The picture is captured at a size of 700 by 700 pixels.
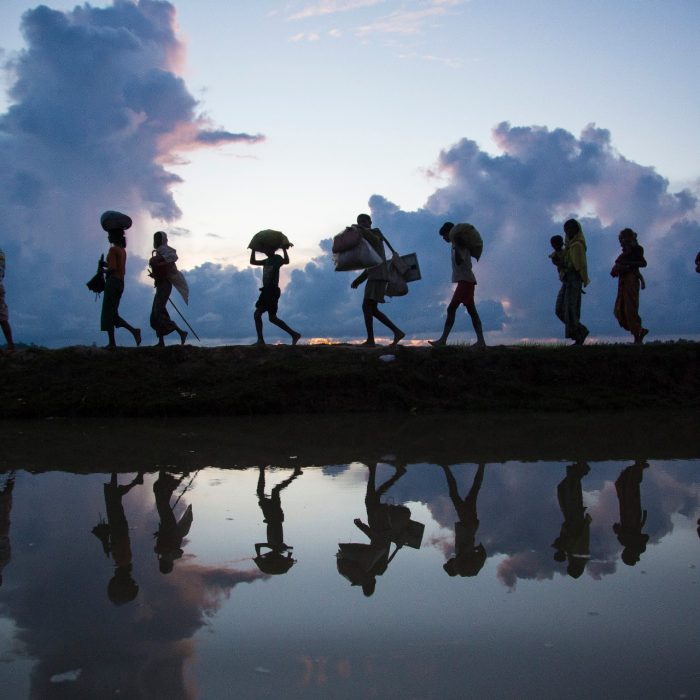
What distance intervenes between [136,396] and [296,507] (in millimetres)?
5491

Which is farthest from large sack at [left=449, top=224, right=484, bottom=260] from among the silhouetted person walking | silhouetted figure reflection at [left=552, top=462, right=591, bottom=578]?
the silhouetted person walking

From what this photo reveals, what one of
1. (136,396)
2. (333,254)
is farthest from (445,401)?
(136,396)

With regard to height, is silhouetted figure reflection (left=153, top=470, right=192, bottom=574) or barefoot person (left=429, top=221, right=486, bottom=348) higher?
barefoot person (left=429, top=221, right=486, bottom=348)

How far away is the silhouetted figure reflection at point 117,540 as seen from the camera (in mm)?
2967

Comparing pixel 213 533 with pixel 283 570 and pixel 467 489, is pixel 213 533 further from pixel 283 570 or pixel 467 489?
pixel 467 489

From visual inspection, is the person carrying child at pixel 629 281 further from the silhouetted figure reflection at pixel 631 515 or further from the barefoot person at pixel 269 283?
the silhouetted figure reflection at pixel 631 515

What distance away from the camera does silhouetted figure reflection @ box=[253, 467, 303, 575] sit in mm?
3266

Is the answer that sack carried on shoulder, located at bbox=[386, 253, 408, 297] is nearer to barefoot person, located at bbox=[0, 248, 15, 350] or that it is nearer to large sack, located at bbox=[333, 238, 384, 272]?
large sack, located at bbox=[333, 238, 384, 272]

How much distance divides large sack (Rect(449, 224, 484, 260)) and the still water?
17.2 ft

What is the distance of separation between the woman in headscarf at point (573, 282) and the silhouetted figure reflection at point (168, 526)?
7785 millimetres

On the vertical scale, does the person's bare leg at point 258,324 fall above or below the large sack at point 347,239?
below

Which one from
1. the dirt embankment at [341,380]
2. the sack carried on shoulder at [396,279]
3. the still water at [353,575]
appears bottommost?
the still water at [353,575]

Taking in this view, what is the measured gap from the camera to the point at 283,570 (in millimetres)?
3205

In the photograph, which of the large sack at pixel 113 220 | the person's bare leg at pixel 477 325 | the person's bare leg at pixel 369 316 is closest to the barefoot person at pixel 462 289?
the person's bare leg at pixel 477 325
